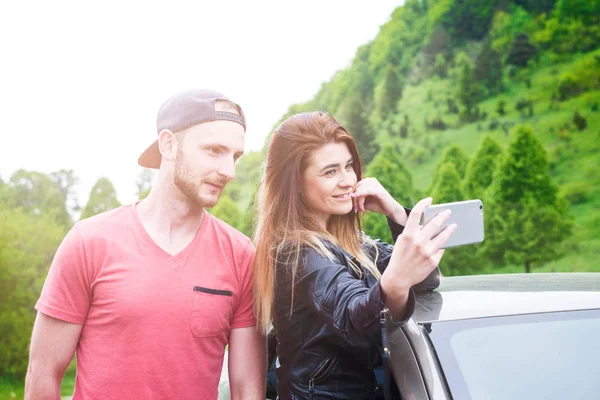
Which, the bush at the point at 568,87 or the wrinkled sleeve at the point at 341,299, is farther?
the bush at the point at 568,87

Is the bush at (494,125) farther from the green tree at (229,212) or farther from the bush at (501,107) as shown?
the green tree at (229,212)

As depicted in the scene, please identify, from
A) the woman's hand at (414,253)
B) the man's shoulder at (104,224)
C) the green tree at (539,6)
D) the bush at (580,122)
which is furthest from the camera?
the green tree at (539,6)

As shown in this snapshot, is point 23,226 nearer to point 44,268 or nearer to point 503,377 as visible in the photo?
point 44,268

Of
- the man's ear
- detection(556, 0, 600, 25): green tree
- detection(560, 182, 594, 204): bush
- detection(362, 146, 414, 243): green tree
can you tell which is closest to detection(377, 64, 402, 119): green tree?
detection(362, 146, 414, 243): green tree

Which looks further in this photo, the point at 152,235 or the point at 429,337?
the point at 152,235

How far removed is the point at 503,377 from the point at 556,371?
158 millimetres

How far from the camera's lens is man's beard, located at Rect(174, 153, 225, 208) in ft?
6.99

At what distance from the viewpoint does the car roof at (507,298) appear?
6.43ft

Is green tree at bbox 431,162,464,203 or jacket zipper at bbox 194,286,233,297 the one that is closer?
jacket zipper at bbox 194,286,233,297

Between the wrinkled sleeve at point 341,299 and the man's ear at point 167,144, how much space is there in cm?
58

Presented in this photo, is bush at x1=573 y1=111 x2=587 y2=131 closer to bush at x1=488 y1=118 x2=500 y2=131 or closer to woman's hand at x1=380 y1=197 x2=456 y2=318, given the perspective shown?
bush at x1=488 y1=118 x2=500 y2=131

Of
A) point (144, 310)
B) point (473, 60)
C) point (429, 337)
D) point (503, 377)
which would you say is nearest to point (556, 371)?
point (503, 377)

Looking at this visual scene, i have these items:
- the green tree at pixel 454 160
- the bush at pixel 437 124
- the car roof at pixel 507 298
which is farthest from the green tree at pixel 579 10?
the car roof at pixel 507 298

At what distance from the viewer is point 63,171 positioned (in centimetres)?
1041
